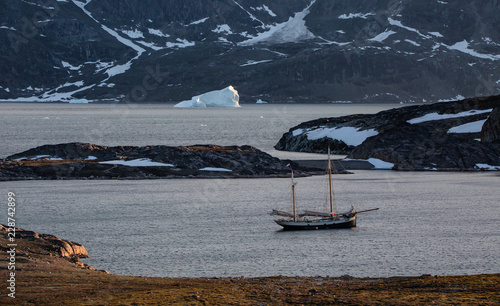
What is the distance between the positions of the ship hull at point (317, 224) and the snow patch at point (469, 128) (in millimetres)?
71895

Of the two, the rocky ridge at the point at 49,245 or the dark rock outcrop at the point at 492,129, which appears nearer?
the rocky ridge at the point at 49,245

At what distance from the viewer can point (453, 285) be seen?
26688 millimetres

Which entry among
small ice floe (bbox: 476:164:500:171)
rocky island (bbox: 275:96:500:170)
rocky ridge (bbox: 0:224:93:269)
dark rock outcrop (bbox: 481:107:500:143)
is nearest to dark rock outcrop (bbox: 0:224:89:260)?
rocky ridge (bbox: 0:224:93:269)

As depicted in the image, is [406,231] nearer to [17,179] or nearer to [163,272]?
[163,272]

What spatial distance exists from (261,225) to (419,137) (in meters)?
57.9

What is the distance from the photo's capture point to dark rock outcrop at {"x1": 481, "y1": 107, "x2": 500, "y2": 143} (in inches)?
4242

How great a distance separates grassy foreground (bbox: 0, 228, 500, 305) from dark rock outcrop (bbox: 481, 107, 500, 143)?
8369 cm

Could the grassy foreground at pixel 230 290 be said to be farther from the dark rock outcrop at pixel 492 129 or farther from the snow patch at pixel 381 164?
the dark rock outcrop at pixel 492 129

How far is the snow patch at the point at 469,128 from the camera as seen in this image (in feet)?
382

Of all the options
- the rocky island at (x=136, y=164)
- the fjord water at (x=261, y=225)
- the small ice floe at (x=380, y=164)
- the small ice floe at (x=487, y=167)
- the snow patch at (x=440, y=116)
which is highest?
the snow patch at (x=440, y=116)

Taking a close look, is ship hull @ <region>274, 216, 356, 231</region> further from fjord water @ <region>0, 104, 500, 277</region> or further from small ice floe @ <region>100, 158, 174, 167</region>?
small ice floe @ <region>100, 158, 174, 167</region>

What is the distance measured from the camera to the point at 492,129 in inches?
4291

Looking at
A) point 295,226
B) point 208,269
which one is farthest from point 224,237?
point 208,269

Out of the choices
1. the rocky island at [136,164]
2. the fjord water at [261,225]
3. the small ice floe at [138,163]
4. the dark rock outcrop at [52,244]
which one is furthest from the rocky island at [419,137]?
the dark rock outcrop at [52,244]
